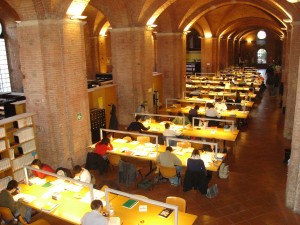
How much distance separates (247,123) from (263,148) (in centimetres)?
386

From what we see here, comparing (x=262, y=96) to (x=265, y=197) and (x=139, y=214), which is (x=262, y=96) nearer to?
(x=265, y=197)

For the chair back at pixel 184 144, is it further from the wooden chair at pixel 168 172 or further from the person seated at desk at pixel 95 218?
the person seated at desk at pixel 95 218

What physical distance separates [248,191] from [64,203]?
496 centimetres

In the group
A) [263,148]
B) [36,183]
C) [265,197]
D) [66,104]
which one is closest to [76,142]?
[66,104]

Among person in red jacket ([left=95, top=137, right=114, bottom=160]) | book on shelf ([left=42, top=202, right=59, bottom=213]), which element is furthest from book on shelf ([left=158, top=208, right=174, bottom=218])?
person in red jacket ([left=95, top=137, right=114, bottom=160])

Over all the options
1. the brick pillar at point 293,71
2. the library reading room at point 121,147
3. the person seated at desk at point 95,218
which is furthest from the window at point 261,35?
the person seated at desk at point 95,218

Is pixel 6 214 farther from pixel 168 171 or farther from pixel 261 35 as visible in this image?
pixel 261 35

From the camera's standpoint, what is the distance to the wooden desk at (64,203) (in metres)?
6.30

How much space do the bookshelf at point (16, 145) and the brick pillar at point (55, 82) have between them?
48cm

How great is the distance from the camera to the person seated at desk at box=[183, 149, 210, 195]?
26.5ft

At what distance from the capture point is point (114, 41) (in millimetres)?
14852

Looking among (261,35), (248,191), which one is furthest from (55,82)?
(261,35)

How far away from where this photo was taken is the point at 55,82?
9602 mm

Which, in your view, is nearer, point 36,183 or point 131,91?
point 36,183
